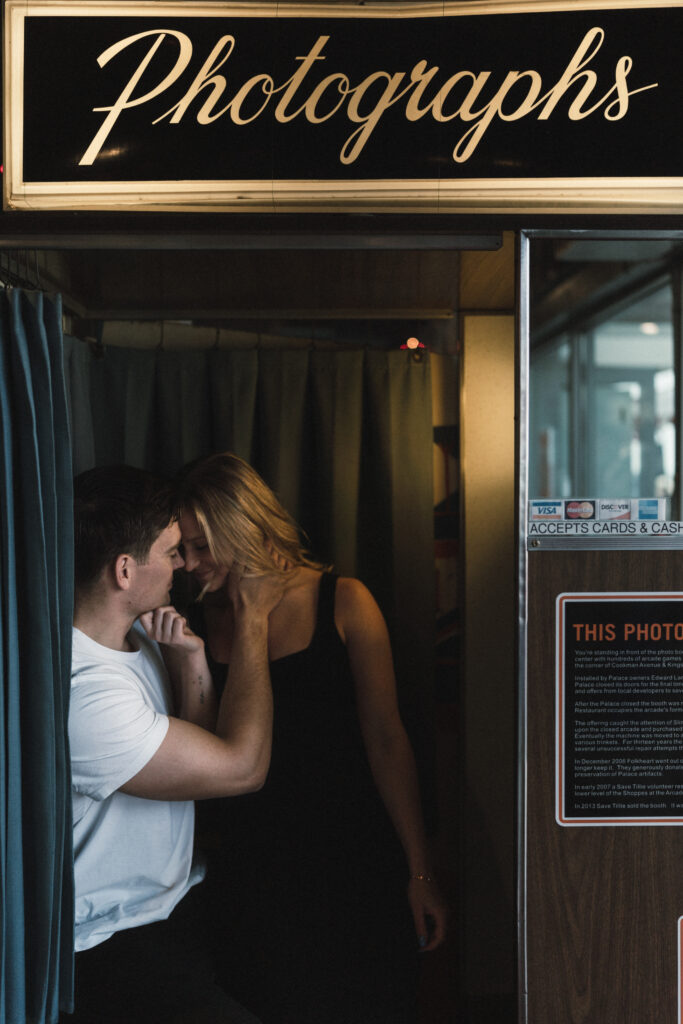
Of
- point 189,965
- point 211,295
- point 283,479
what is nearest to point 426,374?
point 283,479

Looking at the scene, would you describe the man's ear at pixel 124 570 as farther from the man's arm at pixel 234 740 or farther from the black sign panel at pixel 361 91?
the black sign panel at pixel 361 91

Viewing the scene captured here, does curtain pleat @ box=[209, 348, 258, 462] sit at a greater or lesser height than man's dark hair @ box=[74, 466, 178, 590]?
greater

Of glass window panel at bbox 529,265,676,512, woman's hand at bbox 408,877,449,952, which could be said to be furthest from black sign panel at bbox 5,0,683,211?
glass window panel at bbox 529,265,676,512

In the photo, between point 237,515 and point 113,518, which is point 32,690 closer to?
point 113,518

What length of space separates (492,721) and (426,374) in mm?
1075

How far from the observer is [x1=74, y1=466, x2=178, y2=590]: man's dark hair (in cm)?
161

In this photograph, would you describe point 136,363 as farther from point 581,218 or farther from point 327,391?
point 581,218

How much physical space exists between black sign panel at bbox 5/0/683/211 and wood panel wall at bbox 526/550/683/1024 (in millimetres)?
801

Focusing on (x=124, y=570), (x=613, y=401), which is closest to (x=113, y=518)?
(x=124, y=570)

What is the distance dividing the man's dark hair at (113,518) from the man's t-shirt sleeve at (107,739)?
267mm

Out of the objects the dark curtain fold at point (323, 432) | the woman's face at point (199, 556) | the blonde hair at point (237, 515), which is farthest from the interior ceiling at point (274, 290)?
the woman's face at point (199, 556)

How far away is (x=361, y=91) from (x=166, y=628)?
1.17 m

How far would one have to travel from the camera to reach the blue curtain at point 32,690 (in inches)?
51.8

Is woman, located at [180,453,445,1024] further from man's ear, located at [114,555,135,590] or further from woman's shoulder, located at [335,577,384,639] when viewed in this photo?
man's ear, located at [114,555,135,590]
